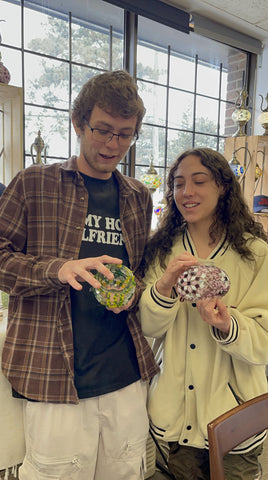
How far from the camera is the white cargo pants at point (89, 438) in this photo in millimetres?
1113

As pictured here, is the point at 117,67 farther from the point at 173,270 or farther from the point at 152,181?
the point at 173,270

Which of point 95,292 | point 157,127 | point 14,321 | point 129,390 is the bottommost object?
point 129,390

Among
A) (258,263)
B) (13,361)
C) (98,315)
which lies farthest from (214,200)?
(13,361)

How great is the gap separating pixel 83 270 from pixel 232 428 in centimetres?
49

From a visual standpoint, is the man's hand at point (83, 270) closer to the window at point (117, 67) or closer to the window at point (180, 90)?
the window at point (117, 67)

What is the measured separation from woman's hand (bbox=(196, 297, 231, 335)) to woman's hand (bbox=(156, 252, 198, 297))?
101mm

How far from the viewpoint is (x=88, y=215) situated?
1220 mm

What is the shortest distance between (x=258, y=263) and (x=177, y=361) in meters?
0.41

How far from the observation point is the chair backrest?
0.83 m

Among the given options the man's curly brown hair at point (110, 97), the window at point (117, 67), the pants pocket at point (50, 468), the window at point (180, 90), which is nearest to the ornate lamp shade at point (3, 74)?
the window at point (117, 67)

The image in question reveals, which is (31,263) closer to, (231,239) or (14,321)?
(14,321)

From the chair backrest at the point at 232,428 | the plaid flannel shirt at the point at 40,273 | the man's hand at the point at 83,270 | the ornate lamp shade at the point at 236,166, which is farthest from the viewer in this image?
the ornate lamp shade at the point at 236,166

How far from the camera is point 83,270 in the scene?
0.96 metres

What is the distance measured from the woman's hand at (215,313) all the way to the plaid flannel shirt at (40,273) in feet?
0.74
